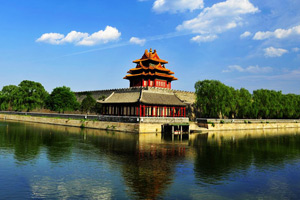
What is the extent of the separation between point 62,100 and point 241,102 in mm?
54086

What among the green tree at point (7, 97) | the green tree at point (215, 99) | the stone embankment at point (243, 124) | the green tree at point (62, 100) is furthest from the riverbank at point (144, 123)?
the green tree at point (7, 97)

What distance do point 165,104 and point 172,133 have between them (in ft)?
28.0

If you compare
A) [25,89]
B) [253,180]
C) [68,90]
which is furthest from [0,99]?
[253,180]

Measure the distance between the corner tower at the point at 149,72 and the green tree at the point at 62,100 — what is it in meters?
20.9

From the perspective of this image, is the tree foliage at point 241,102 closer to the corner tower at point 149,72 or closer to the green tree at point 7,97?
the corner tower at point 149,72

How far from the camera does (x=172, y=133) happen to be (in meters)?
53.6

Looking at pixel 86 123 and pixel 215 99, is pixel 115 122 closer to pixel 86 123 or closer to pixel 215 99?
pixel 86 123

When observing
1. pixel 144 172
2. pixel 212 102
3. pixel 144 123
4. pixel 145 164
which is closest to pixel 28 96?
pixel 144 123

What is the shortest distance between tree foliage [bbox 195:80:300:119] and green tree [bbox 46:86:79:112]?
131 ft

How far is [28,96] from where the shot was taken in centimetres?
9269

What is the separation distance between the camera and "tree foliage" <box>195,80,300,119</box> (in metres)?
69.5

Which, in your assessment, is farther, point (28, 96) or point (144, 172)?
point (28, 96)

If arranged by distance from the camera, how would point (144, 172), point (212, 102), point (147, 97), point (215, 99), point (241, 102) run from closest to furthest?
1. point (144, 172)
2. point (147, 97)
3. point (212, 102)
4. point (215, 99)
5. point (241, 102)

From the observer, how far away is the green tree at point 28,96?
90.8 m
